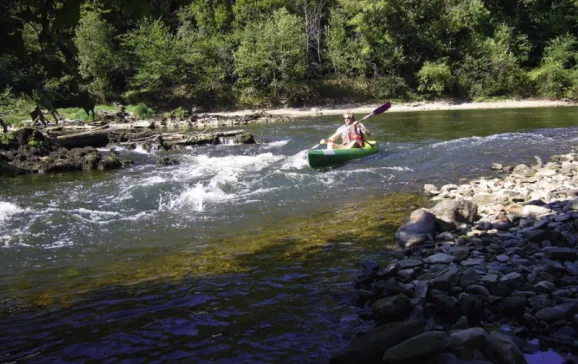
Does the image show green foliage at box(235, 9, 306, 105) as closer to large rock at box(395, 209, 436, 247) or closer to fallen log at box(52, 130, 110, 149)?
fallen log at box(52, 130, 110, 149)

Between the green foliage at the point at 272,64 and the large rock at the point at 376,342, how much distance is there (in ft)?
94.3

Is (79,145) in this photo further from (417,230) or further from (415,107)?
(415,107)

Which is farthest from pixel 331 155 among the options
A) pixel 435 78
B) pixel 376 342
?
pixel 435 78

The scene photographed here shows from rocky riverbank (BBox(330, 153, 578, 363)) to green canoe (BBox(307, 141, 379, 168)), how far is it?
4.99 meters

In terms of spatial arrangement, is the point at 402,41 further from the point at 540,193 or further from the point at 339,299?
the point at 339,299

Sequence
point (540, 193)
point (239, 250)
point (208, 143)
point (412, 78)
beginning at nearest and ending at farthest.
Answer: point (239, 250) < point (540, 193) < point (208, 143) < point (412, 78)

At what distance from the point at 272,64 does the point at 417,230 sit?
27.2 meters

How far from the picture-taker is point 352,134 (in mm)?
12531

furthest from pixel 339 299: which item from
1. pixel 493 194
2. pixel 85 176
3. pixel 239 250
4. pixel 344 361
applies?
pixel 85 176

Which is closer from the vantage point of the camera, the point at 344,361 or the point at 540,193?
the point at 344,361

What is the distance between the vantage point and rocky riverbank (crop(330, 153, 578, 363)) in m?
3.13

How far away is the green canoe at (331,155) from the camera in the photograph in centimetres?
1105

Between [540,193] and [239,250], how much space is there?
4.55m

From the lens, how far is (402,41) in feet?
112
